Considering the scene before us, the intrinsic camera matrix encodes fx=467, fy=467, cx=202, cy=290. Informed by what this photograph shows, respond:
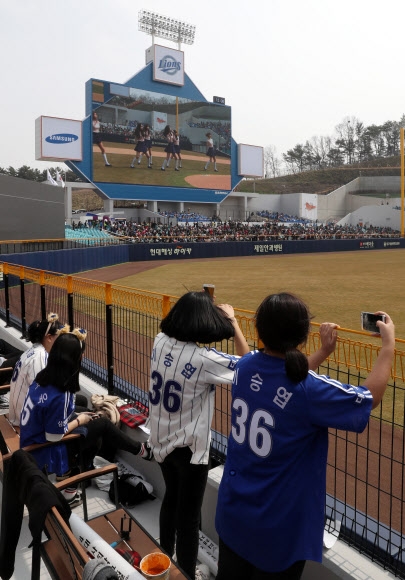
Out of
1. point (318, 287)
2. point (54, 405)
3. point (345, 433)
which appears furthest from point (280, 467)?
point (318, 287)

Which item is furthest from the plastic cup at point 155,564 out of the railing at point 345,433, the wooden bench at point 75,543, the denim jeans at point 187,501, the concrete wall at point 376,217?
the concrete wall at point 376,217

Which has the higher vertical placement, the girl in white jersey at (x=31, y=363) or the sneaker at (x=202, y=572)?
the girl in white jersey at (x=31, y=363)

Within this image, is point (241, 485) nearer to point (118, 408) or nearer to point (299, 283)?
point (118, 408)

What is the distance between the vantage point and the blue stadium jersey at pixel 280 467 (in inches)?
70.5

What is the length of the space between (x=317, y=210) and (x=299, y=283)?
60.1 meters

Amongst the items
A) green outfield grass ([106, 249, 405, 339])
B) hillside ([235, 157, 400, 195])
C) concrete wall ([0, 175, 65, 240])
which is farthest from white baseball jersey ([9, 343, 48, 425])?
hillside ([235, 157, 400, 195])

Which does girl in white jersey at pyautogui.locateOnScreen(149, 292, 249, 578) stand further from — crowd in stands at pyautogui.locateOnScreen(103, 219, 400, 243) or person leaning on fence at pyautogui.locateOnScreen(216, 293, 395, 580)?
crowd in stands at pyautogui.locateOnScreen(103, 219, 400, 243)

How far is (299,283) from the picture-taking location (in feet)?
63.8

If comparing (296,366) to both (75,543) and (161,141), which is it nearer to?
(75,543)

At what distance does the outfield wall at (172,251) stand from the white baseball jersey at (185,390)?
16283 mm

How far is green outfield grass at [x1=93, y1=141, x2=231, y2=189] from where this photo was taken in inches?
1881

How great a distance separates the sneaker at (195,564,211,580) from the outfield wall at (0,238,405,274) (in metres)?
16.2

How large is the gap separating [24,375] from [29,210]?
77.0 ft

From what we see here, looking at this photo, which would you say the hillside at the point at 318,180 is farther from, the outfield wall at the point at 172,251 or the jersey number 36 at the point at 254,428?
the jersey number 36 at the point at 254,428
